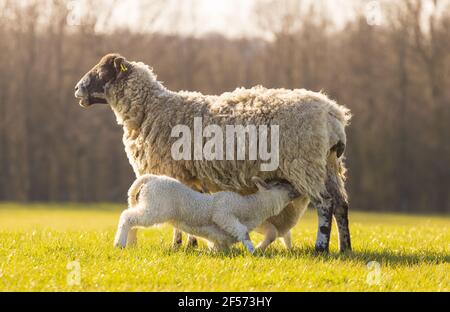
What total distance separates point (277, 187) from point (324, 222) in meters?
0.66

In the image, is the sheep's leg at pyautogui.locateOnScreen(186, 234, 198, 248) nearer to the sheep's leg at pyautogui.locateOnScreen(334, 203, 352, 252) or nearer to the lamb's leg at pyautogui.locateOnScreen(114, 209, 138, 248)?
the lamb's leg at pyautogui.locateOnScreen(114, 209, 138, 248)

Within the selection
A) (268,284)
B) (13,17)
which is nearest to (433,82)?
(13,17)

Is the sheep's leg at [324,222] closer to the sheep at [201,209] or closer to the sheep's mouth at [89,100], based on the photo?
the sheep at [201,209]

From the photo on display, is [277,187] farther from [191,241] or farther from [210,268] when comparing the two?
[210,268]

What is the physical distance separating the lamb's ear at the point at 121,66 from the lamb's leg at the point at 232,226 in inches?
103

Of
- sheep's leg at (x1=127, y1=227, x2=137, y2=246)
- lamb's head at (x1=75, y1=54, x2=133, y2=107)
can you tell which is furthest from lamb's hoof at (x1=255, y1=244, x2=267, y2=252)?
lamb's head at (x1=75, y1=54, x2=133, y2=107)

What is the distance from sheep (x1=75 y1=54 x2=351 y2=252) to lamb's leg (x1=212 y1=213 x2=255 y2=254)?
0.69 m

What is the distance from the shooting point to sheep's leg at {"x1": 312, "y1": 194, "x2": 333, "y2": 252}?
8352 millimetres

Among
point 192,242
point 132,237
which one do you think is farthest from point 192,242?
point 132,237

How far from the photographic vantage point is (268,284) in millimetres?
6203

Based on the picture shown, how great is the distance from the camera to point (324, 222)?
8375mm

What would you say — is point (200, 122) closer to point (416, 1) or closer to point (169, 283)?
point (169, 283)

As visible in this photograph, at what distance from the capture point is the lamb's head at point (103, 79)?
9.62 m
